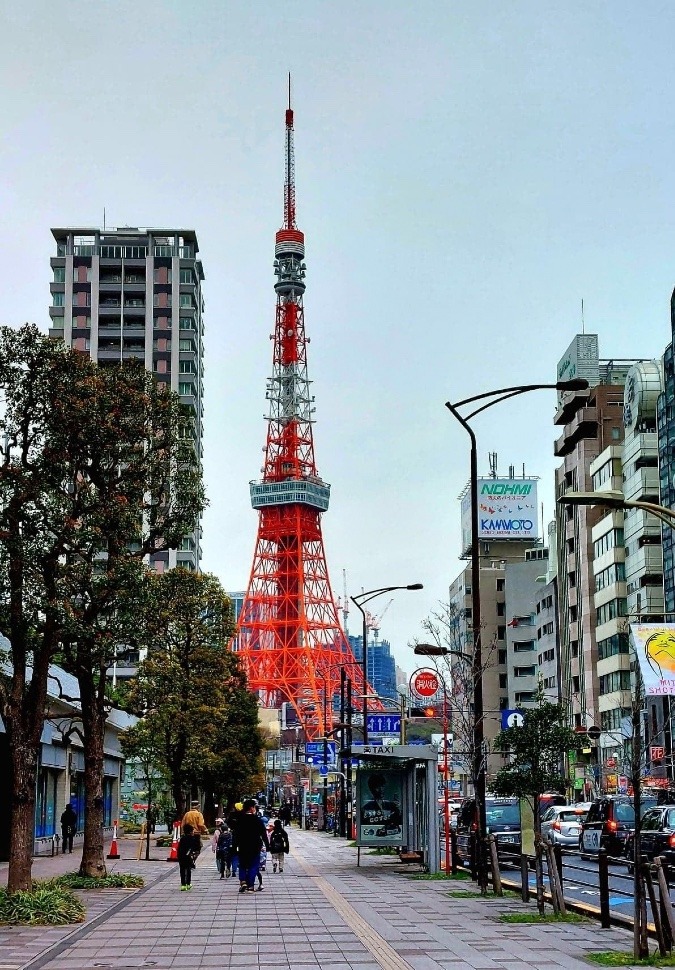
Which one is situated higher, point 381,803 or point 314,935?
point 381,803

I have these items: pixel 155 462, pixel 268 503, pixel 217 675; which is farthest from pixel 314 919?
pixel 268 503

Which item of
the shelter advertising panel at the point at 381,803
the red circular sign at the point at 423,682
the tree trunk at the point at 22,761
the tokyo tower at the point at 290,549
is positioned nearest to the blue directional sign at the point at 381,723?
the red circular sign at the point at 423,682

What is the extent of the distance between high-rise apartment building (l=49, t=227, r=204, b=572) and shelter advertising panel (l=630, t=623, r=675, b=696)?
120 m

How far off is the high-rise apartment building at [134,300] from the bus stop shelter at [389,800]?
98.7 meters

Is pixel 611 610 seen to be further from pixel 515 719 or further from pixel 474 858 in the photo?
pixel 515 719

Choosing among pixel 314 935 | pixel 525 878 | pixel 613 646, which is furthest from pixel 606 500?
pixel 613 646

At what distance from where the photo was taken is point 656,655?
15867mm

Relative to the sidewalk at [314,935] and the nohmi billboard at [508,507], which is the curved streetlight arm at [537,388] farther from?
the nohmi billboard at [508,507]

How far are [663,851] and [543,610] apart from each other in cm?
7961

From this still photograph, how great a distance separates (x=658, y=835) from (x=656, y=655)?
49.8 ft

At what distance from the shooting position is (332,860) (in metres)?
43.0

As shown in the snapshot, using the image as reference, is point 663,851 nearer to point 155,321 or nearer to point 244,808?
point 244,808

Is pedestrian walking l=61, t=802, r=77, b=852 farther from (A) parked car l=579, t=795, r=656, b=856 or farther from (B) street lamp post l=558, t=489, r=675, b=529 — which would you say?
(B) street lamp post l=558, t=489, r=675, b=529

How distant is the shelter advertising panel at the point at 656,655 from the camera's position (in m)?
15.5
